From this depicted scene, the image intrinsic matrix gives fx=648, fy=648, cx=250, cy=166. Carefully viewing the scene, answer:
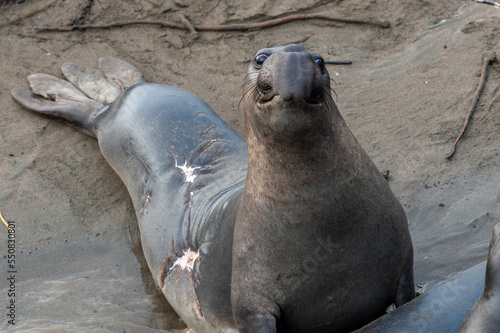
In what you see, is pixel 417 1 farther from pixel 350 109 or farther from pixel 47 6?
pixel 47 6

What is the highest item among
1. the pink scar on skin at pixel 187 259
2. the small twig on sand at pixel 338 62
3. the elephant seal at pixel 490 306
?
the elephant seal at pixel 490 306

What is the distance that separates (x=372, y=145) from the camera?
17.0 ft

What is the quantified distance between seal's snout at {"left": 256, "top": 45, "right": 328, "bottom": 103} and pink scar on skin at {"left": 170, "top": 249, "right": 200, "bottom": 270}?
147cm

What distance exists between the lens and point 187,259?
393 centimetres

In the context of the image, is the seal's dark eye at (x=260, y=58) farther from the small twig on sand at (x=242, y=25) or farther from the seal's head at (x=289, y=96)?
the small twig on sand at (x=242, y=25)

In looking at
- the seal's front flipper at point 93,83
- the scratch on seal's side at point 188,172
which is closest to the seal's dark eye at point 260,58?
the scratch on seal's side at point 188,172

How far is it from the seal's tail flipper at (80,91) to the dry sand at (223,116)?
0.13 meters

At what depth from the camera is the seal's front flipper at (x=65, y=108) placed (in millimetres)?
5652

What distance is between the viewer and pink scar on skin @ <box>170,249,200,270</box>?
3856mm

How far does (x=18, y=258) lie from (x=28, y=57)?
268 centimetres

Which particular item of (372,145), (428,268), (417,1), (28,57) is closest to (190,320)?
(428,268)

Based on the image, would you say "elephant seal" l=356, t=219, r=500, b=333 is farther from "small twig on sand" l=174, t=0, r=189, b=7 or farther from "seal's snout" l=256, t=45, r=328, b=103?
"small twig on sand" l=174, t=0, r=189, b=7

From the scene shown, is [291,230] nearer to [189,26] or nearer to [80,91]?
[80,91]

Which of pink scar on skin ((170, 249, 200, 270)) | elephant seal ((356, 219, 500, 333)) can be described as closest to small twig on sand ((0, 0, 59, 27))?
pink scar on skin ((170, 249, 200, 270))
